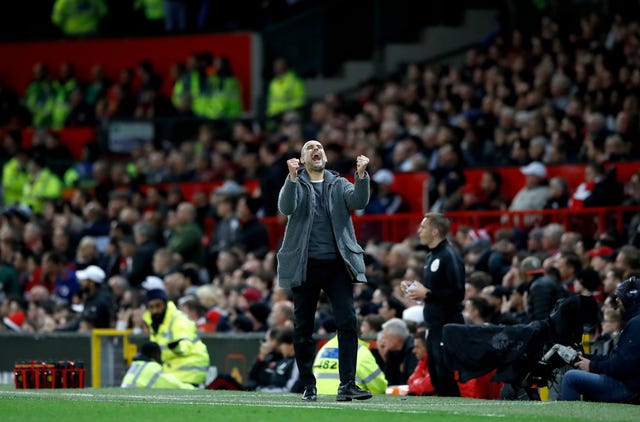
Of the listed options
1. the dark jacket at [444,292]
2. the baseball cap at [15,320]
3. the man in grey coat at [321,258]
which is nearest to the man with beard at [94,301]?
the baseball cap at [15,320]

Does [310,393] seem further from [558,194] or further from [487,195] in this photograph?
[487,195]

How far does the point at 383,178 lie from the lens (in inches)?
887

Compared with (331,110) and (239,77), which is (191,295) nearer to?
(331,110)

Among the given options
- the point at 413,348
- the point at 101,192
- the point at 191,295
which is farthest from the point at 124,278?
the point at 413,348

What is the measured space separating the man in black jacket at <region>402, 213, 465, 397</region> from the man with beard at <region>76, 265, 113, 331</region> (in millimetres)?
6862

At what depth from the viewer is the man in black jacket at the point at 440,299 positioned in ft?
48.0

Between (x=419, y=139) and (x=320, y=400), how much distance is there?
10.7m

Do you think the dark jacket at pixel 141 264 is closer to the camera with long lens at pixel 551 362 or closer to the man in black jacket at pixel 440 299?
the man in black jacket at pixel 440 299

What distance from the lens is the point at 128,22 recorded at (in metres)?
33.9

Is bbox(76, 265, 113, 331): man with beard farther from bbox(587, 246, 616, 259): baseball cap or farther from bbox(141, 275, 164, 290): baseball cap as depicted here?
bbox(587, 246, 616, 259): baseball cap

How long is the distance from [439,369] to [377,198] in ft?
26.3

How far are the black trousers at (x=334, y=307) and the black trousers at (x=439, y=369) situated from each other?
1.83 metres

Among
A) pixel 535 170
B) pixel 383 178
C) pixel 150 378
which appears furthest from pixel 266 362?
pixel 383 178

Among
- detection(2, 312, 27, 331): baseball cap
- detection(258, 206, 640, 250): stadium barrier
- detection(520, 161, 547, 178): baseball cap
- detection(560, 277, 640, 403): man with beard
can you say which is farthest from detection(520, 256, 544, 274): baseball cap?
detection(2, 312, 27, 331): baseball cap
